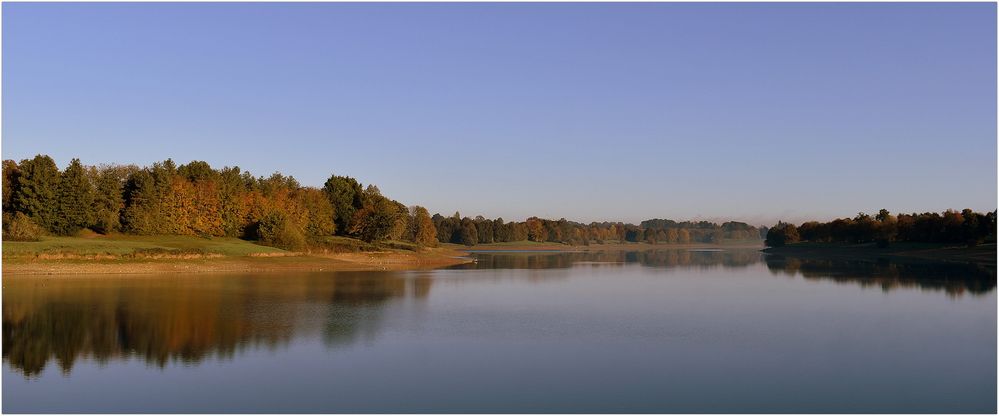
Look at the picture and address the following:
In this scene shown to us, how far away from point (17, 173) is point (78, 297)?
6629 cm

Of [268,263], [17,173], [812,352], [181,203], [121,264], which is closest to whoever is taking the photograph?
[812,352]

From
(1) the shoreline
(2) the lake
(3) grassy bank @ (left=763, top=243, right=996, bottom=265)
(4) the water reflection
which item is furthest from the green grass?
(3) grassy bank @ (left=763, top=243, right=996, bottom=265)

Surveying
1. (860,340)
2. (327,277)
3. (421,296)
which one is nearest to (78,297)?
(421,296)

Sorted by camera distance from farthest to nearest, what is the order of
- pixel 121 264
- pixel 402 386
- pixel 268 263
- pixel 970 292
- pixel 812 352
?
pixel 268 263
pixel 121 264
pixel 970 292
pixel 812 352
pixel 402 386

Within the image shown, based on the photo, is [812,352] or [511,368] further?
[812,352]

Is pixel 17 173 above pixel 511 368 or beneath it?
above

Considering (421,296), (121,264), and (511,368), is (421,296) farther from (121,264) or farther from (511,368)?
(121,264)

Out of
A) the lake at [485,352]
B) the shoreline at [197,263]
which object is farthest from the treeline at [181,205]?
the lake at [485,352]

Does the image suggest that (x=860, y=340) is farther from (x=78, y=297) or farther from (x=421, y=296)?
(x=78, y=297)

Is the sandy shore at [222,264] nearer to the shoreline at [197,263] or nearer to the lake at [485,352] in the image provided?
the shoreline at [197,263]

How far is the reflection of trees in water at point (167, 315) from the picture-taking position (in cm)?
2797

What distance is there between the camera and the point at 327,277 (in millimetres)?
71125

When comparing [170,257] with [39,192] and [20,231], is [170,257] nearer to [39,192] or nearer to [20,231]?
[20,231]

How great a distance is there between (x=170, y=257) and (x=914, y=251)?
14038 cm
